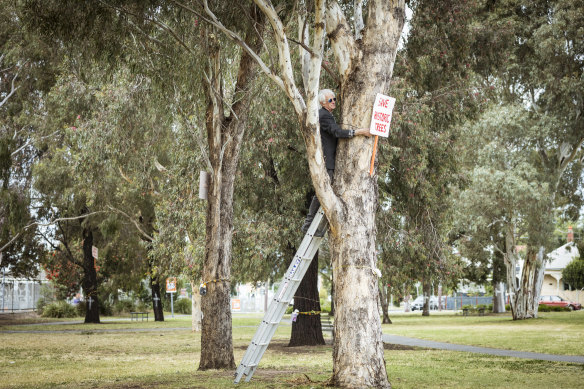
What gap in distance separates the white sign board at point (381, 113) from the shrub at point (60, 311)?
40174 mm

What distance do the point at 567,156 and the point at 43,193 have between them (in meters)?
25.0

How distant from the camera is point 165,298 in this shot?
57.2m

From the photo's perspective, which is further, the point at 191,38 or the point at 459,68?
the point at 459,68

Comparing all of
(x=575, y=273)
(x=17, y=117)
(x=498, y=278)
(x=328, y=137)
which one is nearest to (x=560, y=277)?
(x=575, y=273)

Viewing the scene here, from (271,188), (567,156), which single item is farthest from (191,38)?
(567,156)

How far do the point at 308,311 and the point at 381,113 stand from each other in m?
11.7

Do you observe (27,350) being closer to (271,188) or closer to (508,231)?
(271,188)

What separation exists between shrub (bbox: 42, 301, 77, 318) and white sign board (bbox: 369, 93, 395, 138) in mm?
40174

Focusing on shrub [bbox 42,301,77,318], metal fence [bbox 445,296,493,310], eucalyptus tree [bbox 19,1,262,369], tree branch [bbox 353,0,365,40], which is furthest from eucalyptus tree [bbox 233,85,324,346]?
metal fence [bbox 445,296,493,310]

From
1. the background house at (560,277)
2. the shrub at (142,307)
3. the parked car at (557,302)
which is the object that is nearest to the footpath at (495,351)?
the parked car at (557,302)

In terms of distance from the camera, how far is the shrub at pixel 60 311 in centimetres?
4356

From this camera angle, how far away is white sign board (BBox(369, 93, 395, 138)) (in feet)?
25.3

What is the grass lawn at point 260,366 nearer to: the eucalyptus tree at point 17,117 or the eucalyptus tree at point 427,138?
the eucalyptus tree at point 427,138

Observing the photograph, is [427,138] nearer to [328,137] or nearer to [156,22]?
[156,22]
